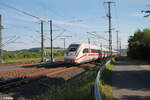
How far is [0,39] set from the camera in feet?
98.2

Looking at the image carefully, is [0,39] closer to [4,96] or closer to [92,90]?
[4,96]

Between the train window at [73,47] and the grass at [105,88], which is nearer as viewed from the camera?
the grass at [105,88]

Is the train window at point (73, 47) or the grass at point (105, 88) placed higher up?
the train window at point (73, 47)

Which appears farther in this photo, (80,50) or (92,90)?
(80,50)

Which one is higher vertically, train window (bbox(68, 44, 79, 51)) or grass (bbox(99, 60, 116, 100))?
train window (bbox(68, 44, 79, 51))

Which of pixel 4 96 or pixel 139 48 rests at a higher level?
pixel 139 48

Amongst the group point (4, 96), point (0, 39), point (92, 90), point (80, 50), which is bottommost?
point (4, 96)

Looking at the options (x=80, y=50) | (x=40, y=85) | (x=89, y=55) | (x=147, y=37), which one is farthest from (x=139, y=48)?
(x=40, y=85)

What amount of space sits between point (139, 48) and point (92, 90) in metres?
34.9

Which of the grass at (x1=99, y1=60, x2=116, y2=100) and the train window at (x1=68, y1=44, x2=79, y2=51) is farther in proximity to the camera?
the train window at (x1=68, y1=44, x2=79, y2=51)

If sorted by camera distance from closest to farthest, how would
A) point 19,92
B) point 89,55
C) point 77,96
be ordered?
point 77,96 → point 19,92 → point 89,55

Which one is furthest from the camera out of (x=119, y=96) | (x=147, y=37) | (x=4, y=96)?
(x=147, y=37)

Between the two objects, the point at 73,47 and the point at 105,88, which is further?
the point at 73,47

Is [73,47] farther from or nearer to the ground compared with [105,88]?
farther from the ground
